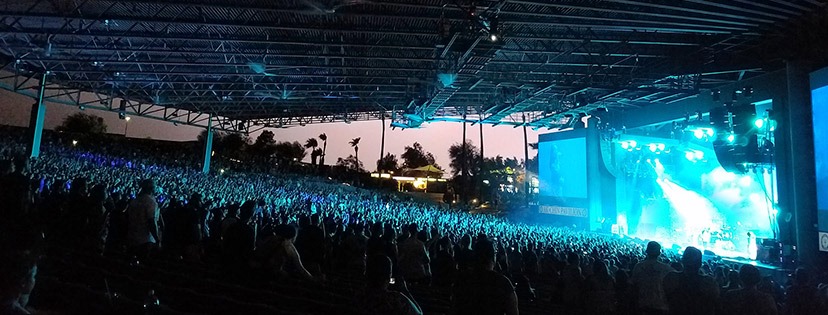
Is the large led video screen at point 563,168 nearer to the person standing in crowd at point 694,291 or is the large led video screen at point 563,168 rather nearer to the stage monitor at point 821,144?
the stage monitor at point 821,144

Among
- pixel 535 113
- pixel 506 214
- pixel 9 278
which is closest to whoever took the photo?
pixel 9 278

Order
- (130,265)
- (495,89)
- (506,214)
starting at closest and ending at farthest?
(130,265), (495,89), (506,214)

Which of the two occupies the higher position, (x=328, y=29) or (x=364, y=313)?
(x=328, y=29)

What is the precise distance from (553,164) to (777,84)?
11.6 metres

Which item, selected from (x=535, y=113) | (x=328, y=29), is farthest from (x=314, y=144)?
(x=328, y=29)

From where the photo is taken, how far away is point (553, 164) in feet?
80.5

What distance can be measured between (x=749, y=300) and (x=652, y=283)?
776 mm

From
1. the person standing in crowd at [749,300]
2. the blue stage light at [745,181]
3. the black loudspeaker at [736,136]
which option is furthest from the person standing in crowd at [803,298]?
the blue stage light at [745,181]

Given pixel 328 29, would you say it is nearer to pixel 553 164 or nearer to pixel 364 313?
pixel 364 313

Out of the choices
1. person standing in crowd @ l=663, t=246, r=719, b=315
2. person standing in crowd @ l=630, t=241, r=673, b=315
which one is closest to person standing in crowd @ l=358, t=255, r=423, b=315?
person standing in crowd @ l=663, t=246, r=719, b=315

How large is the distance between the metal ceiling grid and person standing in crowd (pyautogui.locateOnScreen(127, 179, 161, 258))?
18.7 ft

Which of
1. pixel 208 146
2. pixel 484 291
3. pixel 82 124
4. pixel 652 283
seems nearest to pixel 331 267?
pixel 652 283

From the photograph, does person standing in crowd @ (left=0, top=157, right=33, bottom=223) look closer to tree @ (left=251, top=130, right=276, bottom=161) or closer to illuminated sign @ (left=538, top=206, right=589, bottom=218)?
illuminated sign @ (left=538, top=206, right=589, bottom=218)

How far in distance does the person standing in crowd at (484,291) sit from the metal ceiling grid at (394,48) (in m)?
7.66
